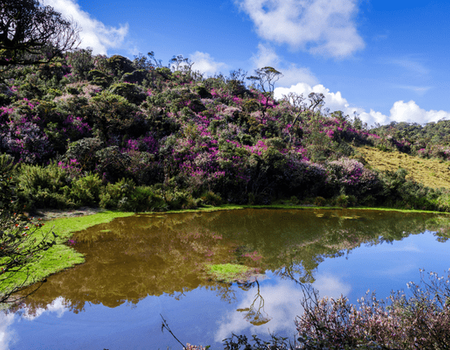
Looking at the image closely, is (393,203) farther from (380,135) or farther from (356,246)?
(380,135)

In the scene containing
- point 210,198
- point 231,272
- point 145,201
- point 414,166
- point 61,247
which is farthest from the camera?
point 414,166

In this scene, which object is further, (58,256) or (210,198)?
Result: (210,198)

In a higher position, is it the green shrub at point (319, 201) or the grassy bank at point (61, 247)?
the green shrub at point (319, 201)

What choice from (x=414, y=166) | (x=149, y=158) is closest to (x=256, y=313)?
(x=149, y=158)

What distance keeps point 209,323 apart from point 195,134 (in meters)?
13.4

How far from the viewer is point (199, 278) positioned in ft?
17.6

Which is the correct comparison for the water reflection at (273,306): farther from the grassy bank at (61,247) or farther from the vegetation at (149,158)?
the grassy bank at (61,247)

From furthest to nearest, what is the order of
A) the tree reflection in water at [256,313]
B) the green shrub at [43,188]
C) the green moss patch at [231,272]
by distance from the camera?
the green shrub at [43,188]
the green moss patch at [231,272]
the tree reflection in water at [256,313]

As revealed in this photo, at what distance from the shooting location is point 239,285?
5.15 meters

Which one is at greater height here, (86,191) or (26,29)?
(26,29)

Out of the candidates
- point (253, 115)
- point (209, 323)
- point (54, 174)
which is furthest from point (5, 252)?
point (253, 115)

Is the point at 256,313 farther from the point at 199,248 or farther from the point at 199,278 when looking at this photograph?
the point at 199,248

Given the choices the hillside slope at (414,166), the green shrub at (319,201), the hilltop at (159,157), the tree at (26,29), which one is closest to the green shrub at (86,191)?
the hilltop at (159,157)

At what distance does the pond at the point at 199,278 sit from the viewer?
3.65m
